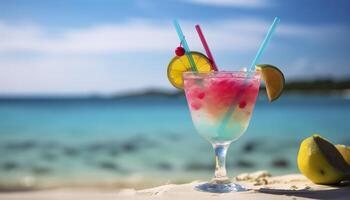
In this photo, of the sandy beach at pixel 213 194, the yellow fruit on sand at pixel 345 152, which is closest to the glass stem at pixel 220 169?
the sandy beach at pixel 213 194

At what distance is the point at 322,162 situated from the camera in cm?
279

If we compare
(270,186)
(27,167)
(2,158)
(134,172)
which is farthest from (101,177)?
(270,186)

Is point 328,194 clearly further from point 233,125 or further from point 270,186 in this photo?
point 233,125

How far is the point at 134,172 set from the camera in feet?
28.2

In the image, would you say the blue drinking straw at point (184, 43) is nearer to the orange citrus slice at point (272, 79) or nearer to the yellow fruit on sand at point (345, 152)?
the orange citrus slice at point (272, 79)

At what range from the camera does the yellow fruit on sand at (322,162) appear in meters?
2.76

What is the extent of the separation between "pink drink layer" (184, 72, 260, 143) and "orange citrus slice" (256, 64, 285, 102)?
0.04 metres

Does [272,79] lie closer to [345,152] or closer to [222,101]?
[222,101]

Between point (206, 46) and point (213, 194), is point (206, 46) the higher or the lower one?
the higher one

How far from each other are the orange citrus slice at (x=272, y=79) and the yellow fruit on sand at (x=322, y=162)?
12.7 inches

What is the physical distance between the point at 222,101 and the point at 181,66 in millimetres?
320

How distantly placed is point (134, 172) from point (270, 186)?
5.91m

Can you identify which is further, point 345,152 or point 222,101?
point 345,152

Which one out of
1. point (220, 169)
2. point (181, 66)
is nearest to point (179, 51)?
point (181, 66)
